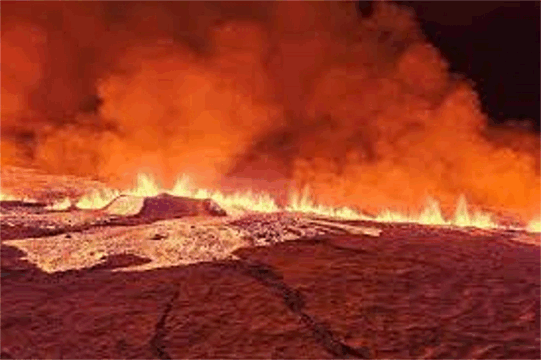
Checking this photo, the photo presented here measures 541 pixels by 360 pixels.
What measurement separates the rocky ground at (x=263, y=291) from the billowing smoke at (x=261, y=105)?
407 inches

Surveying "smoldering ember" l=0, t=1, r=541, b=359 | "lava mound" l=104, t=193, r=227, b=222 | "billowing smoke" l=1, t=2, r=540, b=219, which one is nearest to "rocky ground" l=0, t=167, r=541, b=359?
"lava mound" l=104, t=193, r=227, b=222

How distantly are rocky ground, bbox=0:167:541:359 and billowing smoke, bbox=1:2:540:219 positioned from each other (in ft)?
33.9

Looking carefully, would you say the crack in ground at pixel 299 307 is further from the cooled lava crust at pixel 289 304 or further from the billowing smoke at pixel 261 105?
the billowing smoke at pixel 261 105

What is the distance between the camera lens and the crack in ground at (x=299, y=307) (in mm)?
4672

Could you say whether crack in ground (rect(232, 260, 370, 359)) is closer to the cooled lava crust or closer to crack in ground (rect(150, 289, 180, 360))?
the cooled lava crust

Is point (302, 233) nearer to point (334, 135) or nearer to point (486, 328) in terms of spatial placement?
point (486, 328)

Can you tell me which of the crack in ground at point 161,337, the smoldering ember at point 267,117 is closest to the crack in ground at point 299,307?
the crack in ground at point 161,337

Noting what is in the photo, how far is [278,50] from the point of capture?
Result: 699 inches

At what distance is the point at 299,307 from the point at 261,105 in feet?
41.9

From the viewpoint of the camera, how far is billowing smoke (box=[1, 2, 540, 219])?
17.0m

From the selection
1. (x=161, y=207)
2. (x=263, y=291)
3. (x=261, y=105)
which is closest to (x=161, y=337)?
(x=263, y=291)

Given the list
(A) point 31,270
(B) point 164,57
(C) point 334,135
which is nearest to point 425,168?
(C) point 334,135

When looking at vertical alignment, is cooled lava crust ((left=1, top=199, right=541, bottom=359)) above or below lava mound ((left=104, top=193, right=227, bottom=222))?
below

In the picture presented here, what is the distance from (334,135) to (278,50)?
183cm
